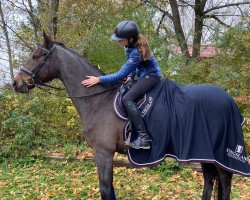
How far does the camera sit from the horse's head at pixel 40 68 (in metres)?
4.70

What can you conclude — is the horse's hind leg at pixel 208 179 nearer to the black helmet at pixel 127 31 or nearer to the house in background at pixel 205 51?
the black helmet at pixel 127 31

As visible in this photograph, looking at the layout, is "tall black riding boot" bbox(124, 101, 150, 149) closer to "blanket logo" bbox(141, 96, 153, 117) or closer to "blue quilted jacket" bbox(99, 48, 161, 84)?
"blanket logo" bbox(141, 96, 153, 117)

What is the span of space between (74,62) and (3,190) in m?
3.04

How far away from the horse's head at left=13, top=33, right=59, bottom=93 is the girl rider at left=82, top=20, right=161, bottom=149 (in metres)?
0.70

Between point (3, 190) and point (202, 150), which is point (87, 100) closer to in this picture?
point (202, 150)

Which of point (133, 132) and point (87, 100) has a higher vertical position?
point (87, 100)

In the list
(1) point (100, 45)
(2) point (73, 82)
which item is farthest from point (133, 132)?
(1) point (100, 45)

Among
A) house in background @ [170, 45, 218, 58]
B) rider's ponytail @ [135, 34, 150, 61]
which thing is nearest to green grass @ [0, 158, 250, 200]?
rider's ponytail @ [135, 34, 150, 61]

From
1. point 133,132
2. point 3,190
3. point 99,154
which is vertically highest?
point 133,132

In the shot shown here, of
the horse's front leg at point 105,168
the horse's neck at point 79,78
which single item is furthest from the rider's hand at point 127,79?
the horse's front leg at point 105,168

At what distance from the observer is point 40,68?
4.71 metres

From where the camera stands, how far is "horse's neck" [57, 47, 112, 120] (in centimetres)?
469

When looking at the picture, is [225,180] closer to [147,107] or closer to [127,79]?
[147,107]

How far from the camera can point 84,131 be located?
15.0 feet
